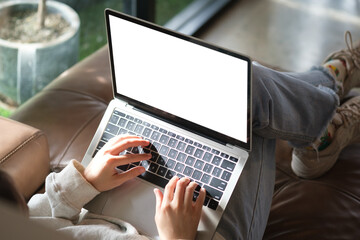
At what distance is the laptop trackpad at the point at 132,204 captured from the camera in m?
0.96

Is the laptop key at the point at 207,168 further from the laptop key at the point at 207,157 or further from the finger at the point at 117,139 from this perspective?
the finger at the point at 117,139

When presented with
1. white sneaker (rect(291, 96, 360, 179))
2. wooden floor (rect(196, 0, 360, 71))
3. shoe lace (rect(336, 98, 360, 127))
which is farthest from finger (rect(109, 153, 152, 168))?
wooden floor (rect(196, 0, 360, 71))

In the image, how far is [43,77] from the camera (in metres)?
1.77

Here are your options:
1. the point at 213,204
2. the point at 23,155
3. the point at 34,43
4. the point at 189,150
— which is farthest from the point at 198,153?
the point at 34,43

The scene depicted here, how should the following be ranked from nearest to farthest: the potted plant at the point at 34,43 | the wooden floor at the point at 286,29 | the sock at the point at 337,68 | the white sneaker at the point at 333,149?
the white sneaker at the point at 333,149 → the sock at the point at 337,68 → the potted plant at the point at 34,43 → the wooden floor at the point at 286,29

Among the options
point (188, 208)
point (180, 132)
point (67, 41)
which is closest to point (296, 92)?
point (180, 132)

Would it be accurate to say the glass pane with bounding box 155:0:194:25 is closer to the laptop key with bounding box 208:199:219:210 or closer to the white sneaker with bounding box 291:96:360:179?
the white sneaker with bounding box 291:96:360:179

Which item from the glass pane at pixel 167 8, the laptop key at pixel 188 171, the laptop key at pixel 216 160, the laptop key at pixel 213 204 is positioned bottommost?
the glass pane at pixel 167 8

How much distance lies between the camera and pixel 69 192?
0.92 metres

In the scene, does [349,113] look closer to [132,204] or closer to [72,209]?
[132,204]

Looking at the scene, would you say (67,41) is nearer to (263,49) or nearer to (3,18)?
(3,18)

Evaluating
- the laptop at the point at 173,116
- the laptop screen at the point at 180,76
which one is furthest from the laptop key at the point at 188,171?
the laptop screen at the point at 180,76

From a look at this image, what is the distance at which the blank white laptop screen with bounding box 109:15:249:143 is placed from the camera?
90cm

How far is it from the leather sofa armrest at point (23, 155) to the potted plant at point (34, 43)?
2.13ft
